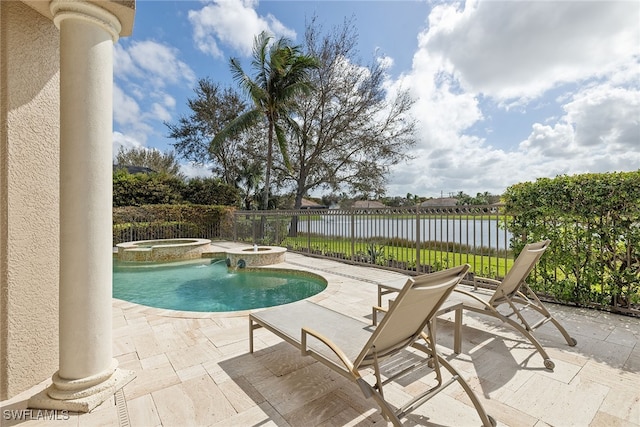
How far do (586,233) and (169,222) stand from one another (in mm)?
17047

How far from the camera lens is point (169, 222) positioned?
15867 millimetres

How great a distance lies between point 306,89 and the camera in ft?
46.3

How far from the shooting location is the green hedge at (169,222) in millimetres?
14555

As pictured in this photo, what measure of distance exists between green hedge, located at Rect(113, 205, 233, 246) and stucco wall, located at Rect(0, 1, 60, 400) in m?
13.7

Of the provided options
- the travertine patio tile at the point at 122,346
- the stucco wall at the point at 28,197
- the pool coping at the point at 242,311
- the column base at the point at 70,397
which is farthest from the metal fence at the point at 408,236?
the stucco wall at the point at 28,197

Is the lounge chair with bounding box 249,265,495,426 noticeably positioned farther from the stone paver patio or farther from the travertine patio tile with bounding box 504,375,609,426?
the travertine patio tile with bounding box 504,375,609,426

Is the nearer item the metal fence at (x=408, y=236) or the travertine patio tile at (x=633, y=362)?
the travertine patio tile at (x=633, y=362)

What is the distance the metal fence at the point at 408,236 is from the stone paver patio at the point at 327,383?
207 cm

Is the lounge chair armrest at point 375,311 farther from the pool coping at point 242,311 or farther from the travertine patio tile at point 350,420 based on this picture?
the pool coping at point 242,311

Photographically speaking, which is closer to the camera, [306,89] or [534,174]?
[534,174]

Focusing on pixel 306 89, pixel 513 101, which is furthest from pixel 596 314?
pixel 306 89

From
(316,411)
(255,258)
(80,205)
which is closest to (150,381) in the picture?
(316,411)

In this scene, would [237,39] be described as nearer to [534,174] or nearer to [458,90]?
[458,90]

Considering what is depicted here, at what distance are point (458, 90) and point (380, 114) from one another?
19.0 ft
